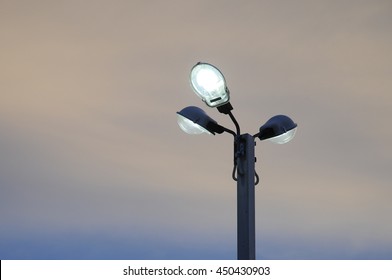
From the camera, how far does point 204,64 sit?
4453 millimetres

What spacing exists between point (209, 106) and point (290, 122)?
773mm

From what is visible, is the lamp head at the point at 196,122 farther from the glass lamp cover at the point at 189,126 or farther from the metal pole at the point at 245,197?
the metal pole at the point at 245,197

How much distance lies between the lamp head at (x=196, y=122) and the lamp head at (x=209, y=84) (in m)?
0.15

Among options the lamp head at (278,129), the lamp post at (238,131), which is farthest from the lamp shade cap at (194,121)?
the lamp head at (278,129)

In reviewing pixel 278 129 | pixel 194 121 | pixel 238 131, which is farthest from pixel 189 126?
pixel 278 129

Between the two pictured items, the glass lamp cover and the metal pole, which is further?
the glass lamp cover

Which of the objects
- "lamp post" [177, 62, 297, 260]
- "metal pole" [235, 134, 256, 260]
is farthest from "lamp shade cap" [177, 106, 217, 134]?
"metal pole" [235, 134, 256, 260]

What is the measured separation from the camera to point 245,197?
4488 millimetres

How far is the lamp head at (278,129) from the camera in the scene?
4641mm

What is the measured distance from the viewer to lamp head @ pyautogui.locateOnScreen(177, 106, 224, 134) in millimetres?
4641

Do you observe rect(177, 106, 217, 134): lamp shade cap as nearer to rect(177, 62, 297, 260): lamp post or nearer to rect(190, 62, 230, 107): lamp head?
rect(177, 62, 297, 260): lamp post

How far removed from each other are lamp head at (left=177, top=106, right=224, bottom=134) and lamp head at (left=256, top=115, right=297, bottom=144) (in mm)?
394
